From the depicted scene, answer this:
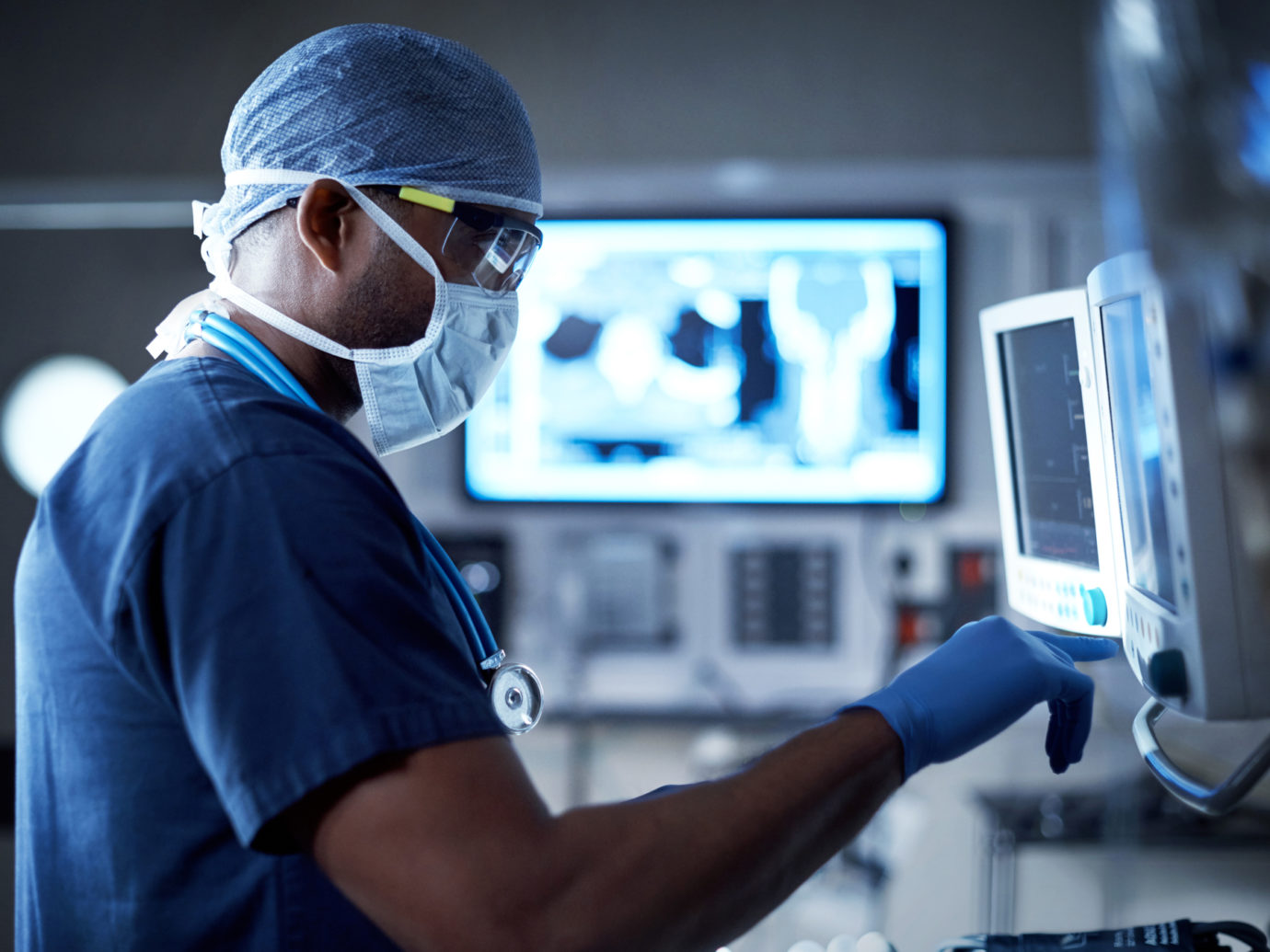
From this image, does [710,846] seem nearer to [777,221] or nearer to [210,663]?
[210,663]

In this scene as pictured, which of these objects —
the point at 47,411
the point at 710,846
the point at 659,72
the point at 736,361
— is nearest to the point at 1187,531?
the point at 710,846

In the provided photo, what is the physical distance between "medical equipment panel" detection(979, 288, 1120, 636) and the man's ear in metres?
0.68

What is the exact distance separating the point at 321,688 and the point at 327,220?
1.52 ft

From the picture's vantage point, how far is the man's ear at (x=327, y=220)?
0.88m

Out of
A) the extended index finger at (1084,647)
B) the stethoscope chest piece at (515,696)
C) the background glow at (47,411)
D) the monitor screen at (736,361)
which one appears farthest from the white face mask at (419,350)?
the background glow at (47,411)

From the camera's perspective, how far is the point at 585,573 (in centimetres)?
269

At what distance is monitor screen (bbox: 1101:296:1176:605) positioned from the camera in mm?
759

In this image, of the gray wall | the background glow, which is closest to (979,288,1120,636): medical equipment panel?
the gray wall

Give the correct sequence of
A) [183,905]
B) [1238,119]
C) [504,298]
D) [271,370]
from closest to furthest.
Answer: [1238,119] → [183,905] → [271,370] → [504,298]

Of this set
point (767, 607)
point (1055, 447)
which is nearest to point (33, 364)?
point (767, 607)

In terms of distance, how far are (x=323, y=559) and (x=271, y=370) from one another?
0.31 m

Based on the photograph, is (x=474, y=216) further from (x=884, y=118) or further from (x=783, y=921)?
(x=783, y=921)

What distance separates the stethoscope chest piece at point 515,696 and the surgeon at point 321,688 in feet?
0.44

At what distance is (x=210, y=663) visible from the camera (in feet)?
2.00
